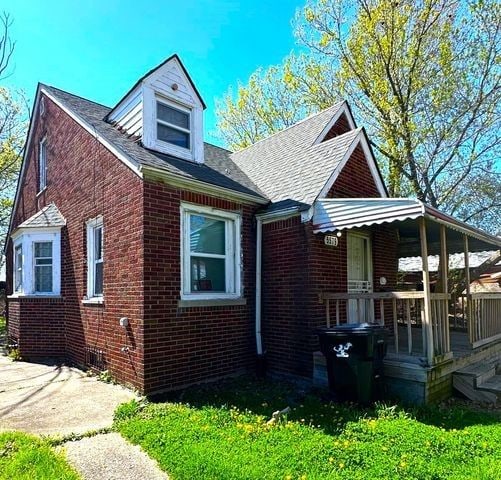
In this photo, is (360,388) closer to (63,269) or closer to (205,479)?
(205,479)

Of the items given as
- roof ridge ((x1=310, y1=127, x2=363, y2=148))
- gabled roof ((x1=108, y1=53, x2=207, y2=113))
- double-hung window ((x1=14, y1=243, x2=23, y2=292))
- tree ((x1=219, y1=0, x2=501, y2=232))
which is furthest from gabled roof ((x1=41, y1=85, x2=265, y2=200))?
tree ((x1=219, y1=0, x2=501, y2=232))

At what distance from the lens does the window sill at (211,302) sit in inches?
268

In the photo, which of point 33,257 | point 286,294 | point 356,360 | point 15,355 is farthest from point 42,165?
point 356,360

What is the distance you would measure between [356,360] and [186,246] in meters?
3.53

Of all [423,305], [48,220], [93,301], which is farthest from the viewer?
[48,220]

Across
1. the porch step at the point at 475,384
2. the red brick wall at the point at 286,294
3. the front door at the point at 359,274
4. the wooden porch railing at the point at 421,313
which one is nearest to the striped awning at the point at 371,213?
the red brick wall at the point at 286,294

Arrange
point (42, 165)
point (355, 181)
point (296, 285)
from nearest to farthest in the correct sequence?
point (296, 285) < point (355, 181) < point (42, 165)

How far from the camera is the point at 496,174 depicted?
1825 centimetres

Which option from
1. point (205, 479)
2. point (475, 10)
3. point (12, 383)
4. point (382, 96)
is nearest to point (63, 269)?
point (12, 383)

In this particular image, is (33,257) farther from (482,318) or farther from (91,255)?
(482,318)

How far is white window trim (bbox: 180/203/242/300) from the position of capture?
7.09 meters

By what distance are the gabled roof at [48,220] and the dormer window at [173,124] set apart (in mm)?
3767

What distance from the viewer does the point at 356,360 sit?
5707 millimetres

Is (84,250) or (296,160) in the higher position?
(296,160)
